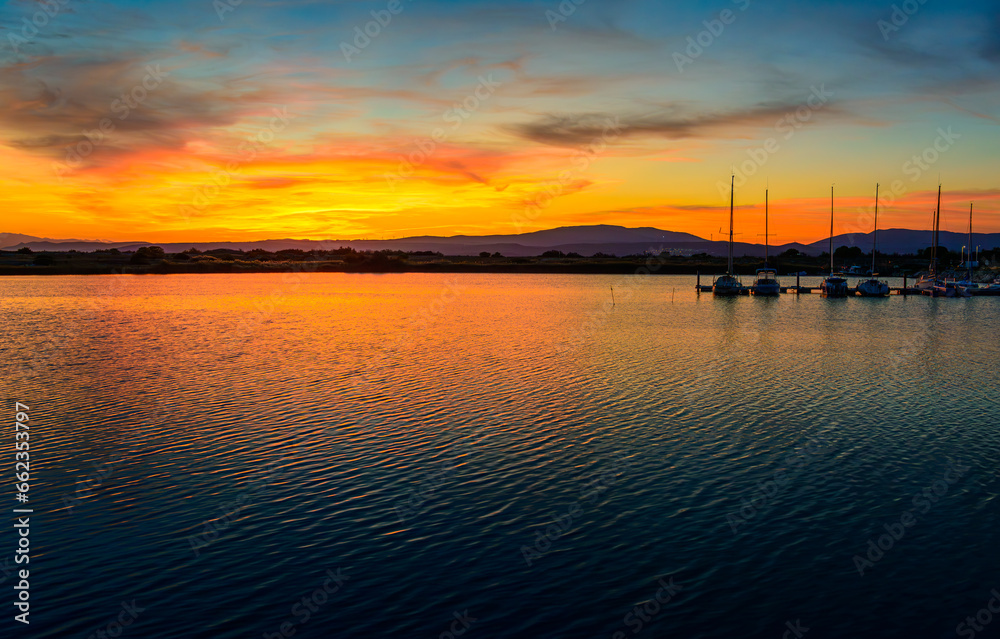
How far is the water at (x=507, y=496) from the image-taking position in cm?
1281

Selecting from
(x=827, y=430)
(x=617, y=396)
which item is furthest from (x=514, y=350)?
(x=827, y=430)

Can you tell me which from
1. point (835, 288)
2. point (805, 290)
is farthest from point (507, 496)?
point (805, 290)

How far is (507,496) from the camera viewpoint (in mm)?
18562

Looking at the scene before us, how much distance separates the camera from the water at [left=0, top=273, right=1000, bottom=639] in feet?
42.0

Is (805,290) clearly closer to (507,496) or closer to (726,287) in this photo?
(726,287)

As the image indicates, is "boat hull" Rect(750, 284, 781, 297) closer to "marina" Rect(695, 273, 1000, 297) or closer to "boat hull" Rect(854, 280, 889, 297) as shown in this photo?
"marina" Rect(695, 273, 1000, 297)

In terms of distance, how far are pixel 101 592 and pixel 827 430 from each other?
23.5 meters

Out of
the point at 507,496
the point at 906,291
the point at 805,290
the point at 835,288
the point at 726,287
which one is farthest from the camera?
the point at 805,290

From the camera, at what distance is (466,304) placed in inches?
3834

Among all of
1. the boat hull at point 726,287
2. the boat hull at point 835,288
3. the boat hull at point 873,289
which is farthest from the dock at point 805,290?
the boat hull at point 835,288

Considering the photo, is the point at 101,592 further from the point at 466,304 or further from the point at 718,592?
the point at 466,304

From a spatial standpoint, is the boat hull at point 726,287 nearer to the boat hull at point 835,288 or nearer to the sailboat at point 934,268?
the boat hull at point 835,288

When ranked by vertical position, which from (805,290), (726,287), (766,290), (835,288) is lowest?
(805,290)

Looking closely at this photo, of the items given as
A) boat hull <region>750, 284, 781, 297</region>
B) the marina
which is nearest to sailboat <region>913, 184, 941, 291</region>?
the marina
